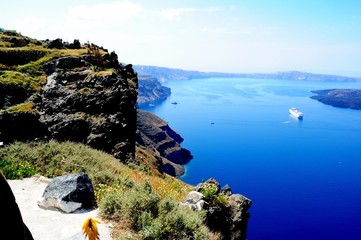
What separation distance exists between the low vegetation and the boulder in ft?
2.19

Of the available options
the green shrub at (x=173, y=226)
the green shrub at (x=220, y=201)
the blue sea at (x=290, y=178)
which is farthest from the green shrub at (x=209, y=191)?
the blue sea at (x=290, y=178)

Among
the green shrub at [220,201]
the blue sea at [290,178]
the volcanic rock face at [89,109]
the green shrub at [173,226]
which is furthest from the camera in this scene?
the blue sea at [290,178]

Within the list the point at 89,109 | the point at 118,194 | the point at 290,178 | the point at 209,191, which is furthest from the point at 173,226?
the point at 290,178

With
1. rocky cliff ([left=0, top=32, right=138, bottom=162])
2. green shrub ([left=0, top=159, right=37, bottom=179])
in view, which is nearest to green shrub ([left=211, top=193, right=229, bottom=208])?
green shrub ([left=0, top=159, right=37, bottom=179])

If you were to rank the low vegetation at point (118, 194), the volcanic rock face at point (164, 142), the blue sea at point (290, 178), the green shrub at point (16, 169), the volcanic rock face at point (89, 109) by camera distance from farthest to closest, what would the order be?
the volcanic rock face at point (164, 142) < the blue sea at point (290, 178) < the volcanic rock face at point (89, 109) < the green shrub at point (16, 169) < the low vegetation at point (118, 194)

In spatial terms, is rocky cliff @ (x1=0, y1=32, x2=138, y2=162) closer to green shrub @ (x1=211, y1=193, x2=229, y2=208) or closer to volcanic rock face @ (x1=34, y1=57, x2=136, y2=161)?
volcanic rock face @ (x1=34, y1=57, x2=136, y2=161)

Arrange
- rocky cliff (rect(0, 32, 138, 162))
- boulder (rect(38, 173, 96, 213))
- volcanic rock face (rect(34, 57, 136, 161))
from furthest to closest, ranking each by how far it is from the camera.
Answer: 1. volcanic rock face (rect(34, 57, 136, 161))
2. rocky cliff (rect(0, 32, 138, 162))
3. boulder (rect(38, 173, 96, 213))

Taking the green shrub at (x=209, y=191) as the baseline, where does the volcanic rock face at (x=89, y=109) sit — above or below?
above

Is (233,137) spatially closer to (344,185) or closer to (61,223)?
(344,185)

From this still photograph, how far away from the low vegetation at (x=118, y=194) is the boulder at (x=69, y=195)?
67cm

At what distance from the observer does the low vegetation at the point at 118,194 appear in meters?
11.7

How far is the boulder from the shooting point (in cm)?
1310

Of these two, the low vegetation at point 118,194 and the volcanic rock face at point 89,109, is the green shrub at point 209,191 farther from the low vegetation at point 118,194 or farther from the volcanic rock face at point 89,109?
the volcanic rock face at point 89,109

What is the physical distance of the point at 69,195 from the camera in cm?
1322
